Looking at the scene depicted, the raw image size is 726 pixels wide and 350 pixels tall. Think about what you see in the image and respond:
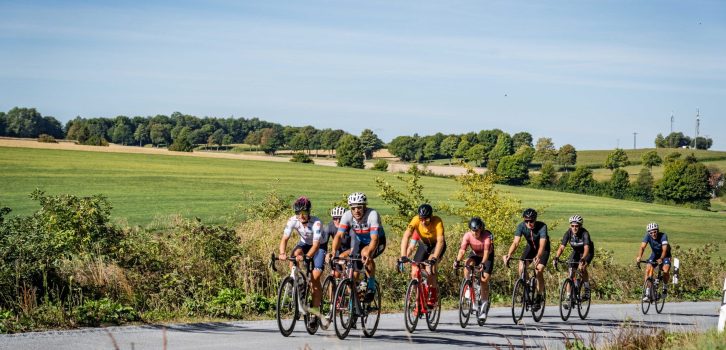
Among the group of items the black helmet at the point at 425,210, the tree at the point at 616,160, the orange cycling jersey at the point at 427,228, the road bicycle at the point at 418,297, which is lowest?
the road bicycle at the point at 418,297

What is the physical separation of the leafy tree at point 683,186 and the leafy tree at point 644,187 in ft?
4.49

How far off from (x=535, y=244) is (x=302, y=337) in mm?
5755

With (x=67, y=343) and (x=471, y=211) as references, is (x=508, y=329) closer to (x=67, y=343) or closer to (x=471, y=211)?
(x=67, y=343)

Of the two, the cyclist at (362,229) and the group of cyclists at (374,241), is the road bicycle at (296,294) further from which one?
the cyclist at (362,229)

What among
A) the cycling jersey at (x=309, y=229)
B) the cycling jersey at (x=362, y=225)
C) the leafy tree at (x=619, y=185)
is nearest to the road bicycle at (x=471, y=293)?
the cycling jersey at (x=362, y=225)

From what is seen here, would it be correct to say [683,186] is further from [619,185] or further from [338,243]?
[338,243]

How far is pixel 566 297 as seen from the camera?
59.4 feet

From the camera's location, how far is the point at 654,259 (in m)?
21.2

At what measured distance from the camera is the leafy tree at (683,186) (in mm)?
130625


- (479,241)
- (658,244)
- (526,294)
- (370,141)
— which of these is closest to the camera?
(479,241)

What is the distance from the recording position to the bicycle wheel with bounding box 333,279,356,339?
43.3 feet

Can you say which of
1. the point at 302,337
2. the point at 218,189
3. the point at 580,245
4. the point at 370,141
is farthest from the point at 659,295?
the point at 370,141

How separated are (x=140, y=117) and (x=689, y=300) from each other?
149 m

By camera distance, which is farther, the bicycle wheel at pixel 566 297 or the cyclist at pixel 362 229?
the bicycle wheel at pixel 566 297
